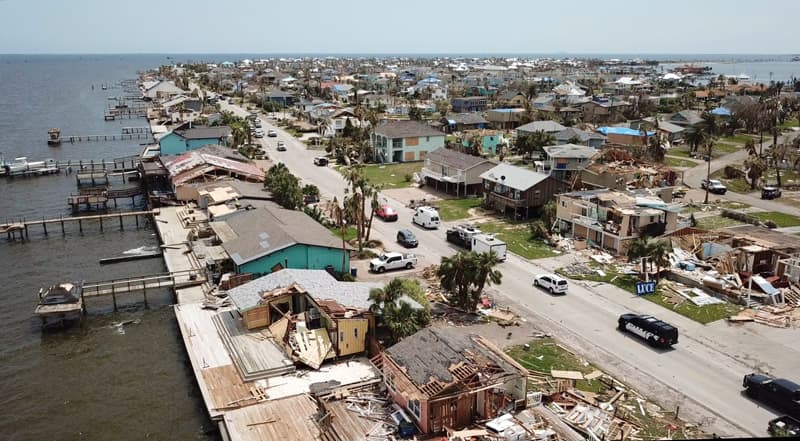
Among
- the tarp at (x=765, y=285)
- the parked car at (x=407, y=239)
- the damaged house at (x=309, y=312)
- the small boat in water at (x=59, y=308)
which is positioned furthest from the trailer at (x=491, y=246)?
the small boat in water at (x=59, y=308)

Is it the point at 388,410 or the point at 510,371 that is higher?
the point at 510,371

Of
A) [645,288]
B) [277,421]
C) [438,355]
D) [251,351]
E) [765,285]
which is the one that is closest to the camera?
[277,421]

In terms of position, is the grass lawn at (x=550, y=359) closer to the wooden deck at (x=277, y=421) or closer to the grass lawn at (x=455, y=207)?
the wooden deck at (x=277, y=421)

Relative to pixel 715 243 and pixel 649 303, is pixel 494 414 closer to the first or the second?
pixel 649 303

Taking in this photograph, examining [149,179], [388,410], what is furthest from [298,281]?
[149,179]

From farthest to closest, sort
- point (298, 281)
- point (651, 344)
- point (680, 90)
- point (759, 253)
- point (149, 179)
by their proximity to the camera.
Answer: point (680, 90), point (149, 179), point (759, 253), point (298, 281), point (651, 344)

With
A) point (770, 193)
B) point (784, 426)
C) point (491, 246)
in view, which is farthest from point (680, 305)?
point (770, 193)

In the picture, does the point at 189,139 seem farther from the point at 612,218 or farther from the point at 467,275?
the point at 467,275
